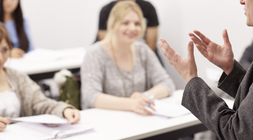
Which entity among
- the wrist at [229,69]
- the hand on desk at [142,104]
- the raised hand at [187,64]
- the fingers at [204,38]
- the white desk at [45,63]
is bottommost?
the white desk at [45,63]

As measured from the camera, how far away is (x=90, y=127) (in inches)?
66.2

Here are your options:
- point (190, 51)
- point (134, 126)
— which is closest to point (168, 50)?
point (190, 51)

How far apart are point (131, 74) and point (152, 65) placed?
0.18 metres

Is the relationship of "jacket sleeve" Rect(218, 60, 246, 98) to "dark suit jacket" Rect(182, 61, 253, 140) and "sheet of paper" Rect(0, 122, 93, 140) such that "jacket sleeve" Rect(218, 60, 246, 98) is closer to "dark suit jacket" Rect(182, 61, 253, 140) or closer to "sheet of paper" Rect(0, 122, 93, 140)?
"dark suit jacket" Rect(182, 61, 253, 140)

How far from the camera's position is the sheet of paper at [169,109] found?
72.7 inches

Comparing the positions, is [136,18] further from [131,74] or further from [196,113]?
[196,113]

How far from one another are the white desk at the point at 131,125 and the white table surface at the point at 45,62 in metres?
1.11

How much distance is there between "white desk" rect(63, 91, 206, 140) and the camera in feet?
5.32

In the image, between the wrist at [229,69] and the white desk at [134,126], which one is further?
the white desk at [134,126]

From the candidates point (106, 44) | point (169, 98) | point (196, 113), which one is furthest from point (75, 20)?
point (196, 113)

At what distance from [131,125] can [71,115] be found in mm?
297

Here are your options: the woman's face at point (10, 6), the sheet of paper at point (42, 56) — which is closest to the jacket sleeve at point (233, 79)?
the sheet of paper at point (42, 56)

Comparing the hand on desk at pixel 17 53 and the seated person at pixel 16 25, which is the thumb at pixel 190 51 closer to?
the hand on desk at pixel 17 53

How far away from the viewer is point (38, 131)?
1.63 m
